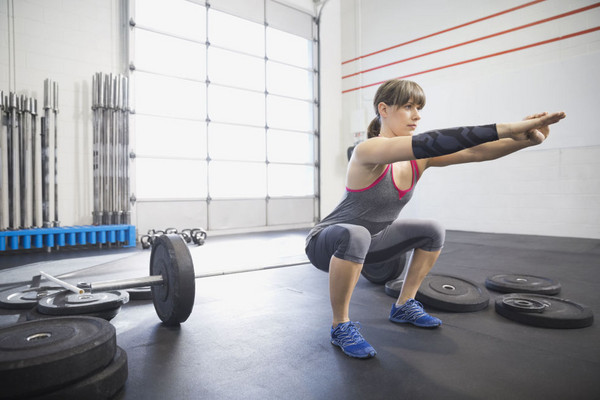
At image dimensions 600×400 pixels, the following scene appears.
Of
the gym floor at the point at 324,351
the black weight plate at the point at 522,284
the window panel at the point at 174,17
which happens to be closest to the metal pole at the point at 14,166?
the gym floor at the point at 324,351

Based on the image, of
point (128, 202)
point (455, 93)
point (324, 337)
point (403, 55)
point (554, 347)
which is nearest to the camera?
point (554, 347)

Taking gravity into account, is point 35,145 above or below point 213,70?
below

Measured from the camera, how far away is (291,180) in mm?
6551

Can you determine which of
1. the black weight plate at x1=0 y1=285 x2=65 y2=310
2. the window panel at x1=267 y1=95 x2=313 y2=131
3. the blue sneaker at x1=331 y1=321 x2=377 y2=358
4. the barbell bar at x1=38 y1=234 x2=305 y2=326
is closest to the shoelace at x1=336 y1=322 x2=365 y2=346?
the blue sneaker at x1=331 y1=321 x2=377 y2=358

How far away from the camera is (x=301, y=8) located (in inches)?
259

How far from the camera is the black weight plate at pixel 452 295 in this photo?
1.79 metres

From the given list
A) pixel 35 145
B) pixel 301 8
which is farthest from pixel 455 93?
pixel 35 145

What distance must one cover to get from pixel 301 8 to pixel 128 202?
448cm

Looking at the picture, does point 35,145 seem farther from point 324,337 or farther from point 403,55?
point 403,55

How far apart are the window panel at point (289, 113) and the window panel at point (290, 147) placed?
127 mm

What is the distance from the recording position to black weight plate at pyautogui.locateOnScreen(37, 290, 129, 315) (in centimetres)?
158

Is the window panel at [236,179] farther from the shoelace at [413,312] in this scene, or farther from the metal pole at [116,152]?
the shoelace at [413,312]

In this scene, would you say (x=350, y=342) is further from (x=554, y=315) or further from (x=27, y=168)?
(x=27, y=168)

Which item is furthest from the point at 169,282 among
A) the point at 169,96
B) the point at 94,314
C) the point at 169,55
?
the point at 169,55
